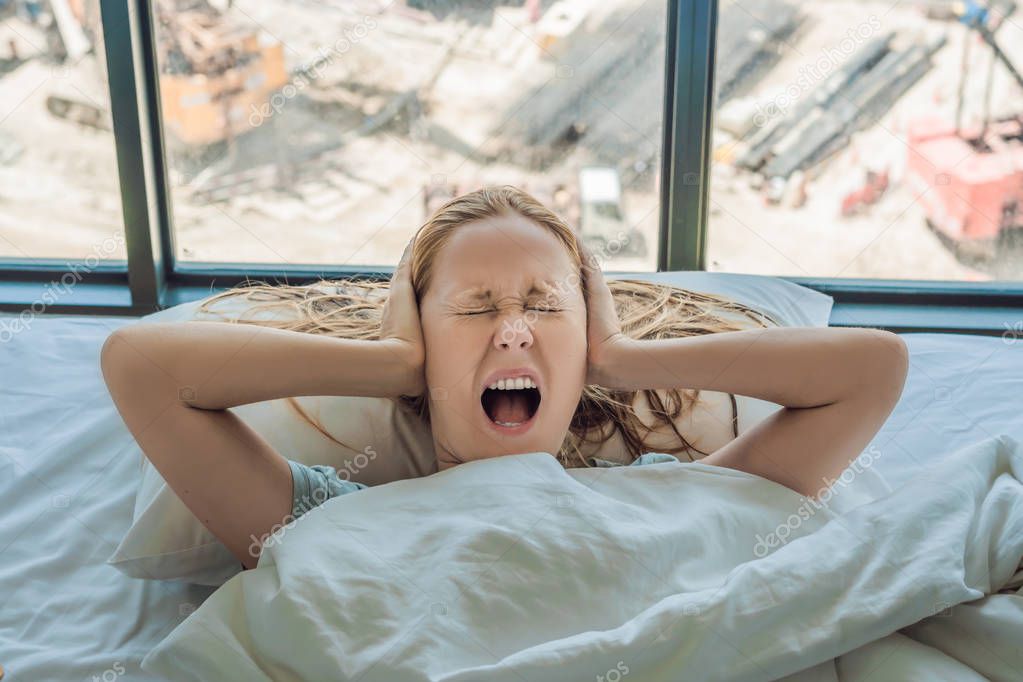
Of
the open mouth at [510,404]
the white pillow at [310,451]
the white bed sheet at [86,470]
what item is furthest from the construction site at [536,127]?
the open mouth at [510,404]

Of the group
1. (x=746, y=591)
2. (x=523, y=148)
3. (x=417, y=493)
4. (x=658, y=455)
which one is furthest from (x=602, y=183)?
(x=746, y=591)

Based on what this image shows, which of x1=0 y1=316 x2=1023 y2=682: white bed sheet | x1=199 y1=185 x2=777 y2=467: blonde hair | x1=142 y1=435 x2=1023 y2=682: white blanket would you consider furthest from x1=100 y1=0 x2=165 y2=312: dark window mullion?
x1=142 y1=435 x2=1023 y2=682: white blanket

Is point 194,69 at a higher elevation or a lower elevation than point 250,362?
higher

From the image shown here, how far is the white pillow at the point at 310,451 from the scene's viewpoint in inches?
50.7

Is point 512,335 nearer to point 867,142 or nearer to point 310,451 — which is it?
point 310,451

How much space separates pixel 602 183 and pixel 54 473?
4.11ft

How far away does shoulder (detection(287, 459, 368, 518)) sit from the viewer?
4.17 ft

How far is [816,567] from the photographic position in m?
1.05

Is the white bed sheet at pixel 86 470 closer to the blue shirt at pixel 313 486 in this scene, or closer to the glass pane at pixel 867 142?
the blue shirt at pixel 313 486

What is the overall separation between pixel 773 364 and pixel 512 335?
325mm

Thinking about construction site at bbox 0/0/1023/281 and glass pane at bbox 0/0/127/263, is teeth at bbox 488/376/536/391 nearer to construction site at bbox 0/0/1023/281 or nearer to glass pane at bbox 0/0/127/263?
construction site at bbox 0/0/1023/281

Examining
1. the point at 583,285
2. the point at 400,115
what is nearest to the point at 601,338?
the point at 583,285

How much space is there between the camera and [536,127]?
90.2 inches


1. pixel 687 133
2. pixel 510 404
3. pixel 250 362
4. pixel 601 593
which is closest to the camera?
pixel 601 593
